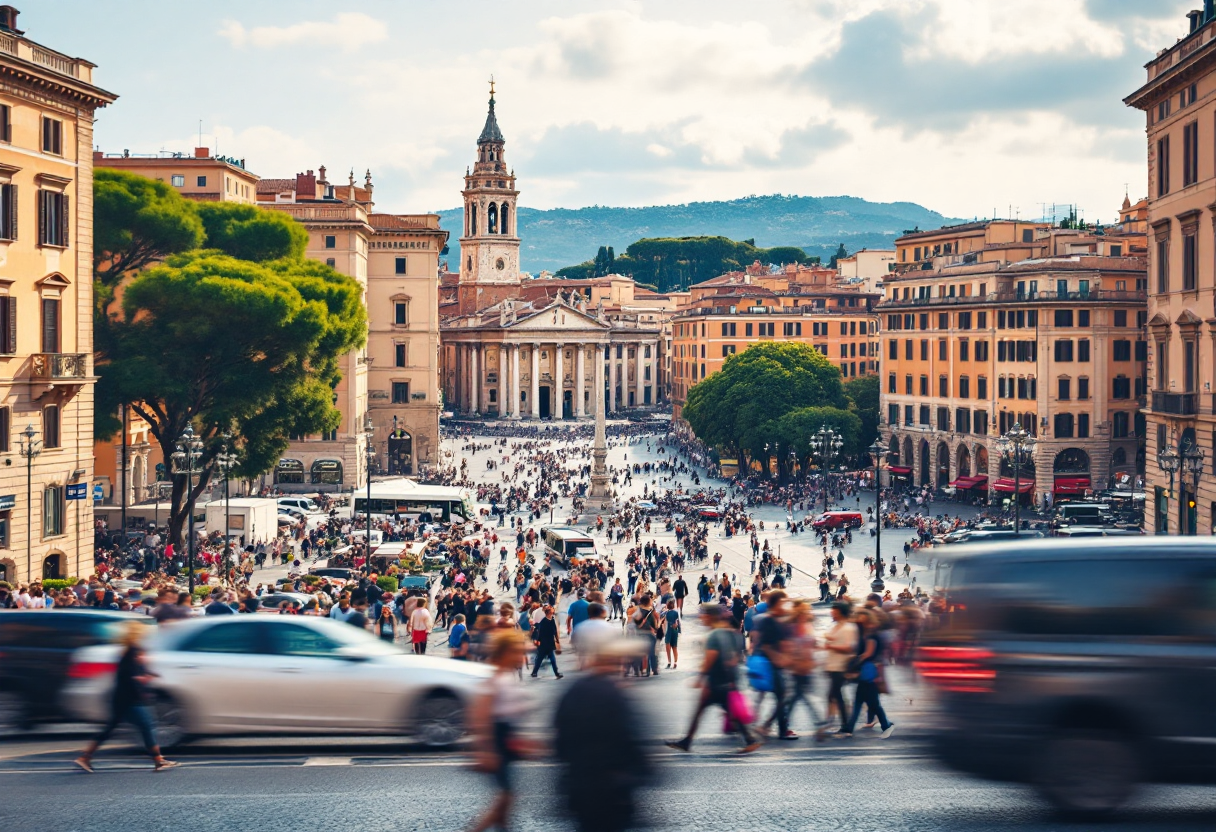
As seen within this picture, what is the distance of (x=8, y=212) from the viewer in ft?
94.1

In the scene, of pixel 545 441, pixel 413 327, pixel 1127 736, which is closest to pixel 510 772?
pixel 1127 736

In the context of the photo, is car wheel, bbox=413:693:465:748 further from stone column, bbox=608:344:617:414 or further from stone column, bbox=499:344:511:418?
stone column, bbox=608:344:617:414

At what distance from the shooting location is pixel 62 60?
99.6ft

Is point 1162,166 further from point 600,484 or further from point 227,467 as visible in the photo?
point 600,484

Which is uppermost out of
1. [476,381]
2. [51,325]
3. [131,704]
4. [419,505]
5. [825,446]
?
[476,381]

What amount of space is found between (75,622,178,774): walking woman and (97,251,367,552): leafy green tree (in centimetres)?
2719

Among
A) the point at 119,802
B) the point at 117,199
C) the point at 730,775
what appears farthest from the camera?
the point at 117,199

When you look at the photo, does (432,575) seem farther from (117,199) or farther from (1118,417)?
(1118,417)

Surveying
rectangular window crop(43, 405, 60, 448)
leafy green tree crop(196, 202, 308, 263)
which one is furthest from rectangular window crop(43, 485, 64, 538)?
leafy green tree crop(196, 202, 308, 263)

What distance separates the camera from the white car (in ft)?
37.7

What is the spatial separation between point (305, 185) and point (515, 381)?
5504cm

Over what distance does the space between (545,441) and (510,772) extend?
97417mm

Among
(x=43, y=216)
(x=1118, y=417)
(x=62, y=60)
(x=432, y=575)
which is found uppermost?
(x=62, y=60)

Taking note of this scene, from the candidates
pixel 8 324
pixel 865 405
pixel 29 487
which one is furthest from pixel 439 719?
pixel 865 405
